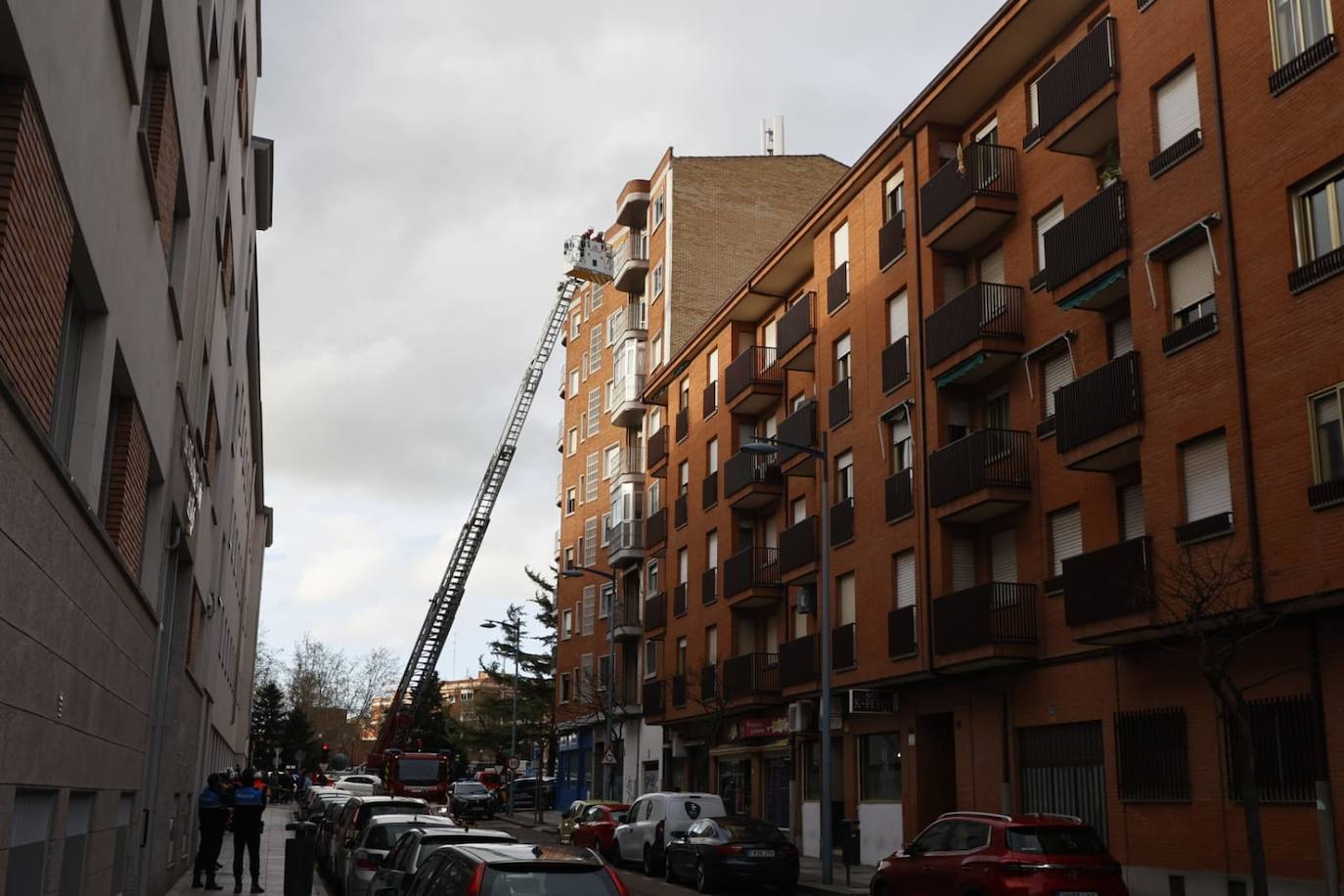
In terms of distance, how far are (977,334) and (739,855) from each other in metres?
10.8

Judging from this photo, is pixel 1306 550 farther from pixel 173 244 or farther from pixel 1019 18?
pixel 173 244

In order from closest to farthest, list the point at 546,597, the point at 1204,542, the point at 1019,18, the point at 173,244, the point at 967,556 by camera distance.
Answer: the point at 173,244 < the point at 1204,542 < the point at 1019,18 < the point at 967,556 < the point at 546,597

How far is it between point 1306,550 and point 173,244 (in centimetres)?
1477

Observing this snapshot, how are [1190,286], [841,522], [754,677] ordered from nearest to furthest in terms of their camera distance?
[1190,286], [841,522], [754,677]

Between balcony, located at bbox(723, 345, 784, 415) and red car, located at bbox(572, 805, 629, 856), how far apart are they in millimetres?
12277

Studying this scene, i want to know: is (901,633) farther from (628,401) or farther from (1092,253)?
(628,401)

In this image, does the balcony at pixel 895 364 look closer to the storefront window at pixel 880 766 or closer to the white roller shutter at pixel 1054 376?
the white roller shutter at pixel 1054 376

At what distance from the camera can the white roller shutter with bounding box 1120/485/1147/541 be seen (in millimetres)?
21531

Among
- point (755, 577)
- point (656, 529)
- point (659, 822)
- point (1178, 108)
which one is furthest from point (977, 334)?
point (656, 529)

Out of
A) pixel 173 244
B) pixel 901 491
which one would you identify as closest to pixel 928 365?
pixel 901 491

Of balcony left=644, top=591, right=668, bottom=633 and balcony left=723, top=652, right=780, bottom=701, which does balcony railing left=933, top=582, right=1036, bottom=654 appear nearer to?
balcony left=723, top=652, right=780, bottom=701

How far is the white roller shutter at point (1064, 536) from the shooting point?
23.1 meters

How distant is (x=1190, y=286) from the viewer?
19.9 m

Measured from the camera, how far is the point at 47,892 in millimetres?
9438
